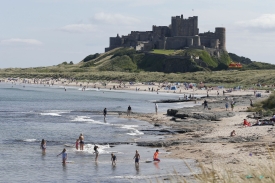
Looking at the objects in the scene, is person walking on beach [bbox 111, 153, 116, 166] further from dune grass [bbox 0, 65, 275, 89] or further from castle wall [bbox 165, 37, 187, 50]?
castle wall [bbox 165, 37, 187, 50]

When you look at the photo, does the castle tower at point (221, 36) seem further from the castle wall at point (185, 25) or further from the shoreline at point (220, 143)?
the shoreline at point (220, 143)

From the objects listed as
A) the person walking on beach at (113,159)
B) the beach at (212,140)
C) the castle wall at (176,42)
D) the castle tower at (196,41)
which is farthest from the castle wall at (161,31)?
the person walking on beach at (113,159)

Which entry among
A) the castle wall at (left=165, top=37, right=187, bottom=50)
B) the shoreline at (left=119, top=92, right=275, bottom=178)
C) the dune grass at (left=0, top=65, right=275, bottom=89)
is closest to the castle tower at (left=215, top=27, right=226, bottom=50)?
the castle wall at (left=165, top=37, right=187, bottom=50)

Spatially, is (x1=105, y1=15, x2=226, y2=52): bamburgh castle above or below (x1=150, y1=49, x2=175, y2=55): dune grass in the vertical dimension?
above

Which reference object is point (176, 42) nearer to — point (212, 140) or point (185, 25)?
point (185, 25)

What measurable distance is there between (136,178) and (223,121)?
22484 millimetres

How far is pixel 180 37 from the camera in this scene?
6334 inches

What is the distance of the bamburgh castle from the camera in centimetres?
16062

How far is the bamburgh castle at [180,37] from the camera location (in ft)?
527

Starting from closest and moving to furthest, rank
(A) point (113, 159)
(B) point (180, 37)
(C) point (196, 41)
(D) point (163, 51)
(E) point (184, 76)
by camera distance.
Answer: (A) point (113, 159) < (E) point (184, 76) < (C) point (196, 41) < (B) point (180, 37) < (D) point (163, 51)

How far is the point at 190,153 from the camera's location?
84.5 feet

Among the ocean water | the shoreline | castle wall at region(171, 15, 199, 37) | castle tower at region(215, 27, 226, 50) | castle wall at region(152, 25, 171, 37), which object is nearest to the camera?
the ocean water

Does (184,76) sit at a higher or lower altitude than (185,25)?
lower

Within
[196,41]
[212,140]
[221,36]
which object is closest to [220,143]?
[212,140]
